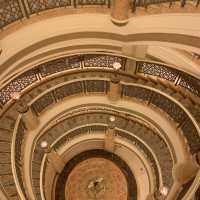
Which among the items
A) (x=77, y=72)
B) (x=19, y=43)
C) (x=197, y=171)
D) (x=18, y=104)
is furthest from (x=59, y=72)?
(x=197, y=171)

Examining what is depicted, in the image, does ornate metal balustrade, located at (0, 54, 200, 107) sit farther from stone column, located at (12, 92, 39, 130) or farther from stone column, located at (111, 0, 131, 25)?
stone column, located at (111, 0, 131, 25)

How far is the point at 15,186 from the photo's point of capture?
37.3 feet

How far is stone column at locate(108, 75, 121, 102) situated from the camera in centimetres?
1382

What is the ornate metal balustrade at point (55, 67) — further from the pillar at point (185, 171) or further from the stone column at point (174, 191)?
the stone column at point (174, 191)

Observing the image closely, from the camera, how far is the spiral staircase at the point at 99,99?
1067 cm

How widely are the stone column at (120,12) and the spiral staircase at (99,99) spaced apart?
3cm

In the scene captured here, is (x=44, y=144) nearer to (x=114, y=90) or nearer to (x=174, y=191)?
(x=114, y=90)

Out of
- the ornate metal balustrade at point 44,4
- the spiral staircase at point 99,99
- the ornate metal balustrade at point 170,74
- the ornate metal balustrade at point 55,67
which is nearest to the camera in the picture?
the ornate metal balustrade at point 44,4

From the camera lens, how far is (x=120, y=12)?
10.2 m

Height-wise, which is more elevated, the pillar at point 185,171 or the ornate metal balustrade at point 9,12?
the ornate metal balustrade at point 9,12

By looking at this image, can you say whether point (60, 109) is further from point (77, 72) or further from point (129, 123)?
point (129, 123)

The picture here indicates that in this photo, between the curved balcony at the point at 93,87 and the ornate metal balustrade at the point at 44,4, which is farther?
the curved balcony at the point at 93,87

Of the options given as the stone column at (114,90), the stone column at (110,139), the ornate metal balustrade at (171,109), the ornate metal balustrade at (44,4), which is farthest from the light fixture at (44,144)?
the ornate metal balustrade at (44,4)

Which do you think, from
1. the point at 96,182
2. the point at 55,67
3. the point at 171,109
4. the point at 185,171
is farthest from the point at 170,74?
the point at 96,182
